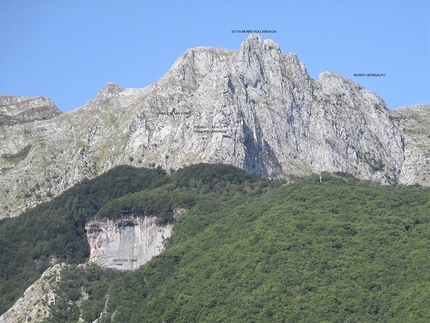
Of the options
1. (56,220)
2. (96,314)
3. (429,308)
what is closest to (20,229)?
(56,220)

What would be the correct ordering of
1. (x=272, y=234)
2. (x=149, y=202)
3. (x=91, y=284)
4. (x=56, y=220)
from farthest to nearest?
(x=56, y=220)
(x=149, y=202)
(x=91, y=284)
(x=272, y=234)

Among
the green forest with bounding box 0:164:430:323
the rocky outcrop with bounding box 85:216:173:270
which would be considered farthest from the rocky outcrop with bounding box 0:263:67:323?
the rocky outcrop with bounding box 85:216:173:270

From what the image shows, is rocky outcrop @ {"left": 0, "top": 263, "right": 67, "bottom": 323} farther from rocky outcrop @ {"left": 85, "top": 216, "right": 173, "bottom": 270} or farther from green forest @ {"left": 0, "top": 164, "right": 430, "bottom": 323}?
rocky outcrop @ {"left": 85, "top": 216, "right": 173, "bottom": 270}

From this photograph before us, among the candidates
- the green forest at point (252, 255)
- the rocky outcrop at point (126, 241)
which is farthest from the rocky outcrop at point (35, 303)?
the rocky outcrop at point (126, 241)

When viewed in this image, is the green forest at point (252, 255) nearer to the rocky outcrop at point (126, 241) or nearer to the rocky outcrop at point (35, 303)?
the rocky outcrop at point (35, 303)

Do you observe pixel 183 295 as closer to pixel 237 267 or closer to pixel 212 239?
pixel 237 267
